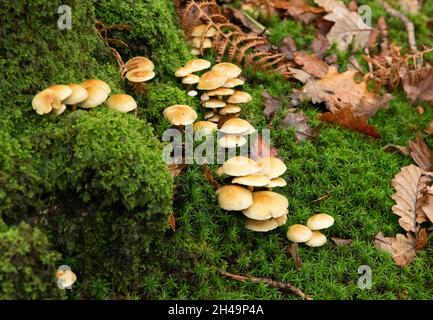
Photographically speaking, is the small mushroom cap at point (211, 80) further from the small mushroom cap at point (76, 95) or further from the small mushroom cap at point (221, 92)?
the small mushroom cap at point (76, 95)

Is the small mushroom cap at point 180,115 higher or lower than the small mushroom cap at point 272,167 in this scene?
higher

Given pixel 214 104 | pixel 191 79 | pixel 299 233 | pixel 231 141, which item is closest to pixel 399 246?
pixel 299 233

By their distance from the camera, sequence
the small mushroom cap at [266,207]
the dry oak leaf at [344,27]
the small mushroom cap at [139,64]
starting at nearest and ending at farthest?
the small mushroom cap at [266,207] → the small mushroom cap at [139,64] → the dry oak leaf at [344,27]

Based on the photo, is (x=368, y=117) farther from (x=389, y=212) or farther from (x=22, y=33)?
(x=22, y=33)

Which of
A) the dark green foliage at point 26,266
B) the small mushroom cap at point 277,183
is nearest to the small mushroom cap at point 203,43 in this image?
the small mushroom cap at point 277,183

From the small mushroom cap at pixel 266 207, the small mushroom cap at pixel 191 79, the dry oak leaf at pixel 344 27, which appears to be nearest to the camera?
the small mushroom cap at pixel 266 207

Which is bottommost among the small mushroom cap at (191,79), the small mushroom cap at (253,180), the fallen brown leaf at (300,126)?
the fallen brown leaf at (300,126)

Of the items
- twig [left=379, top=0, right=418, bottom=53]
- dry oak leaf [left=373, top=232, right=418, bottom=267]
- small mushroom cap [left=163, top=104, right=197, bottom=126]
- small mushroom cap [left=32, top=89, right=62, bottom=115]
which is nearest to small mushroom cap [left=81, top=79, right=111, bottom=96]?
small mushroom cap [left=32, top=89, right=62, bottom=115]
